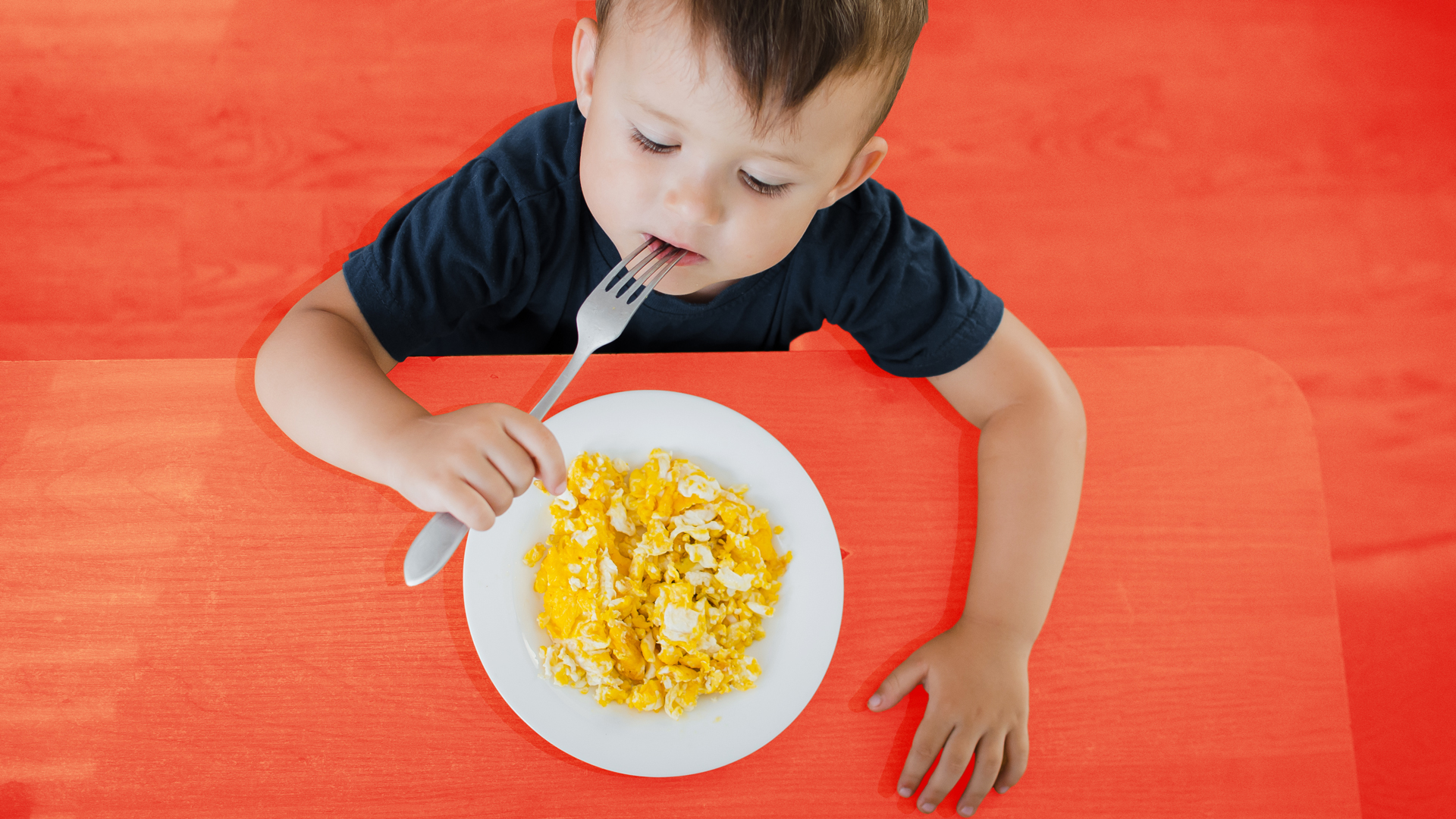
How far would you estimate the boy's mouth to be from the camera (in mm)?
582

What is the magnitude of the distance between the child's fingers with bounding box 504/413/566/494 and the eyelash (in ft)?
0.65

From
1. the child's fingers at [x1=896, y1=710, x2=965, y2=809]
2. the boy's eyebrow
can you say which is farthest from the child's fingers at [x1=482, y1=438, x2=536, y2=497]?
the child's fingers at [x1=896, y1=710, x2=965, y2=809]

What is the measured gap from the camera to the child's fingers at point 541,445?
56 centimetres

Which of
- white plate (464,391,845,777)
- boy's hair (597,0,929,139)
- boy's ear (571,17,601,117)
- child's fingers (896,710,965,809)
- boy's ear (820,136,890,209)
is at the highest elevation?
boy's hair (597,0,929,139)

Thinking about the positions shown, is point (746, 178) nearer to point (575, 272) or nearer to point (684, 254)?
point (684, 254)

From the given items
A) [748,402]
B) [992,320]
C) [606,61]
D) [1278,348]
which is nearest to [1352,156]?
[1278,348]

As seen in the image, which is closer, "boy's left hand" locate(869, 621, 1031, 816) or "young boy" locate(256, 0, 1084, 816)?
"young boy" locate(256, 0, 1084, 816)

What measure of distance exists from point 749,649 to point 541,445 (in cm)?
22

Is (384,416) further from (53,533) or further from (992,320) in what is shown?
(992,320)

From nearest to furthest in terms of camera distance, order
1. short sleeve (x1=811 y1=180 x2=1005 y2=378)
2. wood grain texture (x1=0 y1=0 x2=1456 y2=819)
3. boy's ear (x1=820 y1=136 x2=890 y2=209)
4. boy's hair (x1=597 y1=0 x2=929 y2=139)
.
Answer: boy's hair (x1=597 y1=0 x2=929 y2=139), boy's ear (x1=820 y1=136 x2=890 y2=209), short sleeve (x1=811 y1=180 x2=1005 y2=378), wood grain texture (x1=0 y1=0 x2=1456 y2=819)

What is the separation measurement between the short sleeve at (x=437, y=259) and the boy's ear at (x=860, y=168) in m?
0.27

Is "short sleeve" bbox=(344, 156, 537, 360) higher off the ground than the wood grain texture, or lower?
higher

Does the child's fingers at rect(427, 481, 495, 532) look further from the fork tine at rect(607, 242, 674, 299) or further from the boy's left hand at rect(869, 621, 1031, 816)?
the boy's left hand at rect(869, 621, 1031, 816)

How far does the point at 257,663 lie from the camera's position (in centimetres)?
61
